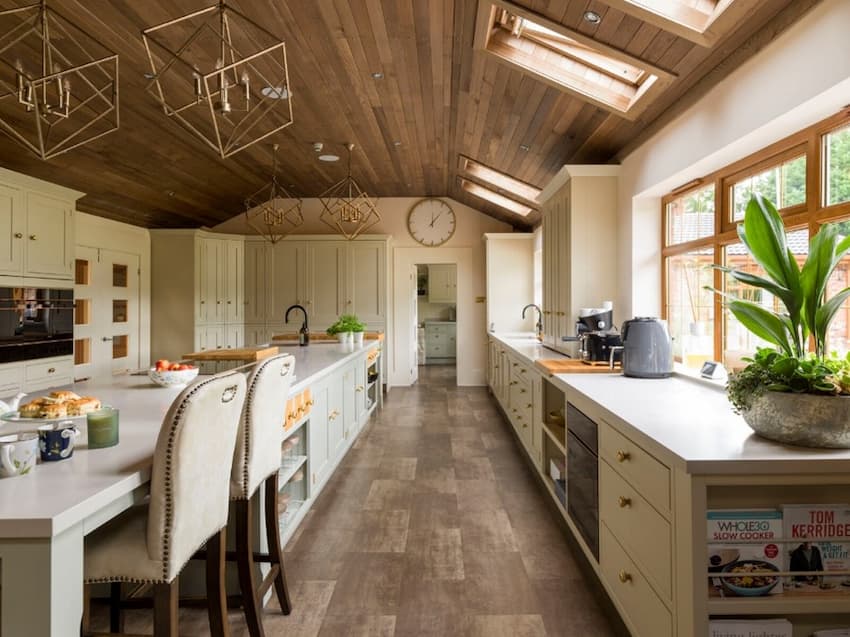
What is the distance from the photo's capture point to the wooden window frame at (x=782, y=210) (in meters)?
1.96

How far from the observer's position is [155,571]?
1.32m

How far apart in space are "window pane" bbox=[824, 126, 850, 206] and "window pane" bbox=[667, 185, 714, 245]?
85 centimetres

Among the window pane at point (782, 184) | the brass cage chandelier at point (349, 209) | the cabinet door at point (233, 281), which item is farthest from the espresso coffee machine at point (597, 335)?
the cabinet door at point (233, 281)

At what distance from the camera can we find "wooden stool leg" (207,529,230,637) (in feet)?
5.23

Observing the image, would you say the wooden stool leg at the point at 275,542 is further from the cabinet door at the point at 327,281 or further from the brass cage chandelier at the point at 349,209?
the cabinet door at the point at 327,281

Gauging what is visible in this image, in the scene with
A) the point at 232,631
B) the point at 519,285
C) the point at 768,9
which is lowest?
the point at 232,631

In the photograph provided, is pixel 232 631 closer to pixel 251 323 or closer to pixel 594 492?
pixel 594 492

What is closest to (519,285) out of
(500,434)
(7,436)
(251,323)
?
(500,434)

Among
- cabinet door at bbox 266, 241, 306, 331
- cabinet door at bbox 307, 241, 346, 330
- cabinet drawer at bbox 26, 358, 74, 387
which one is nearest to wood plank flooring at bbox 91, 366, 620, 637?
cabinet drawer at bbox 26, 358, 74, 387

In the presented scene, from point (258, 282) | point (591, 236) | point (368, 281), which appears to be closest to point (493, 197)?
point (368, 281)

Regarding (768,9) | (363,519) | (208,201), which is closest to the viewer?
(768,9)

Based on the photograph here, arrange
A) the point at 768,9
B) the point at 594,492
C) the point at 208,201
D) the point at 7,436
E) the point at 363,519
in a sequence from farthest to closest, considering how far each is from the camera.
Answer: the point at 208,201, the point at 363,519, the point at 594,492, the point at 768,9, the point at 7,436

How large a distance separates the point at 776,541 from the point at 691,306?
6.35 ft

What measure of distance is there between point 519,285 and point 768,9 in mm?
5526
